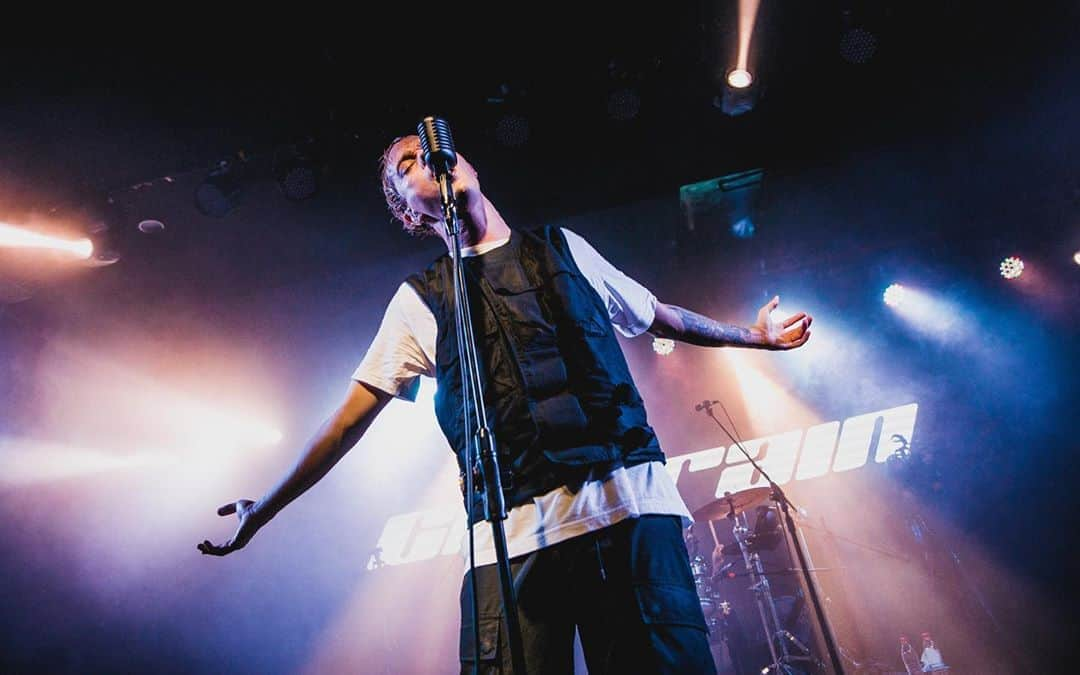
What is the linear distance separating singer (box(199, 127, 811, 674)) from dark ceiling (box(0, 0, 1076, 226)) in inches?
129

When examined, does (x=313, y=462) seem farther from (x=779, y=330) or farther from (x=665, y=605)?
(x=779, y=330)

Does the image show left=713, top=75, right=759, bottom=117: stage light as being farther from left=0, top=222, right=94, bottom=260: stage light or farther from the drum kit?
left=0, top=222, right=94, bottom=260: stage light

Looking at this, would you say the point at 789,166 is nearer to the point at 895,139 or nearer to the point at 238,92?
the point at 895,139

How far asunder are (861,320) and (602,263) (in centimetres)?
749

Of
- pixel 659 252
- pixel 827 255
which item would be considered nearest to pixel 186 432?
pixel 659 252

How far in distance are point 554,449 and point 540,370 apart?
0.65 ft

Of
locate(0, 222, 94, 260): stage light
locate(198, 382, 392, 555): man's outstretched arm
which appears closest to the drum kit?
locate(198, 382, 392, 555): man's outstretched arm

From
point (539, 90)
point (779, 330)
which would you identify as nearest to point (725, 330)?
point (779, 330)

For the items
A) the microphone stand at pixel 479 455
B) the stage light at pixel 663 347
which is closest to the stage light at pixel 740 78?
the microphone stand at pixel 479 455

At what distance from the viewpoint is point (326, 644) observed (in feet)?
23.6

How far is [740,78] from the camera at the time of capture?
177 inches

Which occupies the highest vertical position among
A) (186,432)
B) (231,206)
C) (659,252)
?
(659,252)

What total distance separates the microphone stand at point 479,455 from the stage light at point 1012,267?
879 centimetres

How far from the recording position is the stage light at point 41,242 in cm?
→ 552
